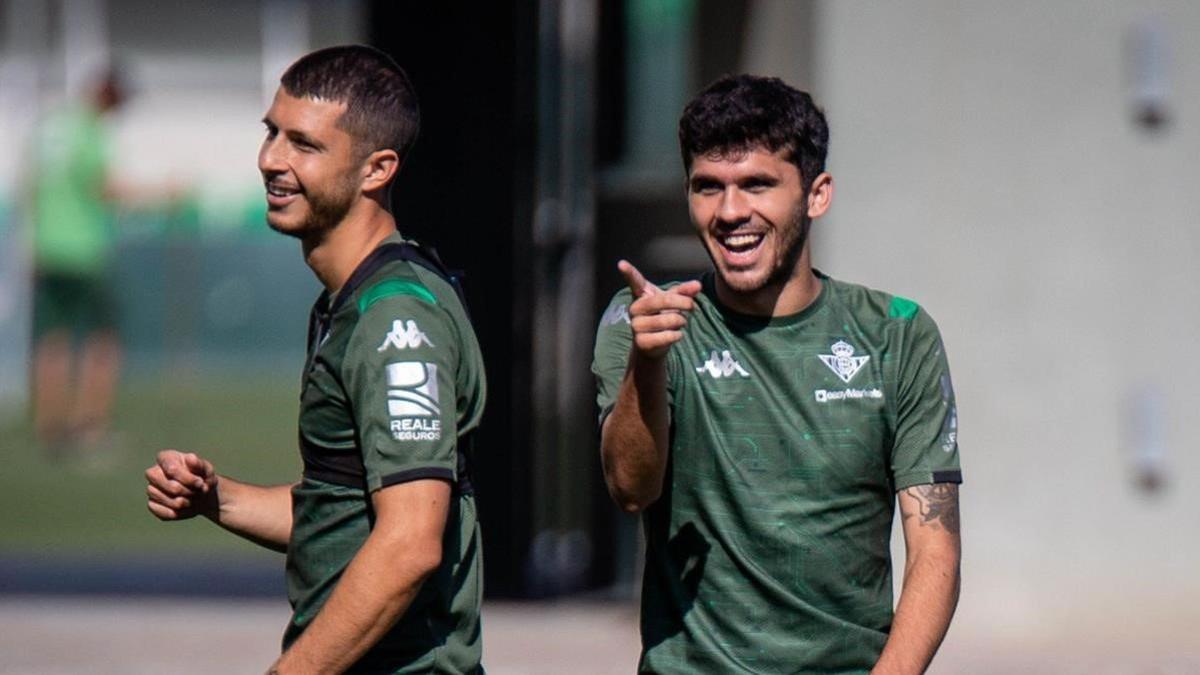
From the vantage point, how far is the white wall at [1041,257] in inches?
298

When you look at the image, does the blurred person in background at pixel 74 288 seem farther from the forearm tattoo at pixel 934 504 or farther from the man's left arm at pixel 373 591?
the man's left arm at pixel 373 591

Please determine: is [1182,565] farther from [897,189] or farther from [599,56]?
[599,56]

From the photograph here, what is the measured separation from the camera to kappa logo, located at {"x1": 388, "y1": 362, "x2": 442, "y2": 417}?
3.57 meters

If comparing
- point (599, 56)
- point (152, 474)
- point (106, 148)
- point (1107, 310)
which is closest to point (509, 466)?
point (599, 56)

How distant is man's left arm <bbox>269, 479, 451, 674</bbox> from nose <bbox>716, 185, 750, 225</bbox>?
0.76 metres

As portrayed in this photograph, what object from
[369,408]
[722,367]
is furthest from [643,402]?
[369,408]

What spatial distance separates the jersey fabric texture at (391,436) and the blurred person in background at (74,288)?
10722 mm

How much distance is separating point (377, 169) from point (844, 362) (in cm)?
90

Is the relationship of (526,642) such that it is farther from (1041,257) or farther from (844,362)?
(844,362)

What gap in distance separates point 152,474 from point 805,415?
118 cm

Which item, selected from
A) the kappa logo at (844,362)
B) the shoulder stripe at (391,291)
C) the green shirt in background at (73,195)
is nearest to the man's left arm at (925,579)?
the kappa logo at (844,362)

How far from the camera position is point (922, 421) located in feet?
12.9

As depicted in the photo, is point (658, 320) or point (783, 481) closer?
point (658, 320)

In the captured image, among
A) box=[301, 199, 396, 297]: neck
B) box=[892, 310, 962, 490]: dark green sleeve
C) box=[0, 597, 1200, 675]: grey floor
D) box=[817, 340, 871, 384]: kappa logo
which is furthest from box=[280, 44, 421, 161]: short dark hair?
box=[0, 597, 1200, 675]: grey floor
